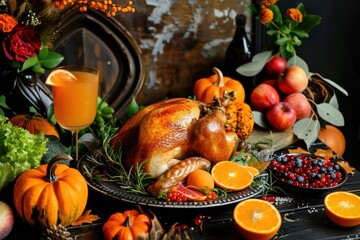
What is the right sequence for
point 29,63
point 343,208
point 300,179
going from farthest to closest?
point 29,63 < point 300,179 < point 343,208

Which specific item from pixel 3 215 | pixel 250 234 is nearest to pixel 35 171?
pixel 3 215

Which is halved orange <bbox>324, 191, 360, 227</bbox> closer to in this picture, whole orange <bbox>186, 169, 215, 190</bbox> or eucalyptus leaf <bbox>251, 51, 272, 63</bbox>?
whole orange <bbox>186, 169, 215, 190</bbox>

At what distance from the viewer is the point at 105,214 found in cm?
137

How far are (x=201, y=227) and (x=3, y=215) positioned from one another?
482 mm

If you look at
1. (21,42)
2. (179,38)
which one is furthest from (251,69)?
(21,42)

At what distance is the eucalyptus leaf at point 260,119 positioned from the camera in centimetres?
188

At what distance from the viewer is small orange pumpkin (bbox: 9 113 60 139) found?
1.66 m

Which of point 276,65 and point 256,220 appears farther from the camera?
point 276,65

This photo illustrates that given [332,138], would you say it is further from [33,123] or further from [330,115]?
[33,123]

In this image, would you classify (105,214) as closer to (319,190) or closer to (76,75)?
(76,75)

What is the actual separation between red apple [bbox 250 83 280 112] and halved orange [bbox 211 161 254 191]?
52cm

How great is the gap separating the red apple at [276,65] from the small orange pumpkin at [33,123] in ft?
2.77

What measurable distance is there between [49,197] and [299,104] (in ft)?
3.33

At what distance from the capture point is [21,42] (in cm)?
164
